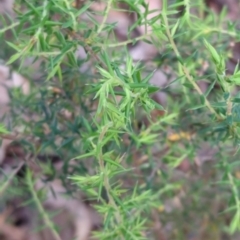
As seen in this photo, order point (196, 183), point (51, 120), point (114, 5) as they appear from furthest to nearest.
Answer: point (196, 183) < point (51, 120) < point (114, 5)

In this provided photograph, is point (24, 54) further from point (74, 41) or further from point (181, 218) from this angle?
point (181, 218)

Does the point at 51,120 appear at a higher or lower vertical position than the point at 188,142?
higher

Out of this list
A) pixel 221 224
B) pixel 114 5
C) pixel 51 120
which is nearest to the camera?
pixel 114 5

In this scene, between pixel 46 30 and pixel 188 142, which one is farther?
pixel 188 142

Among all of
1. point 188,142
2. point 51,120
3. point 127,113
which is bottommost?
point 188,142

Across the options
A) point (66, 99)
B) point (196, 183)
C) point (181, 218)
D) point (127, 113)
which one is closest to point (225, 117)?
point (127, 113)

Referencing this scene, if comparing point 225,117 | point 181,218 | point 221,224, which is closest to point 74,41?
point 225,117

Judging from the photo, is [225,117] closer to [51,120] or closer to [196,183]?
[51,120]

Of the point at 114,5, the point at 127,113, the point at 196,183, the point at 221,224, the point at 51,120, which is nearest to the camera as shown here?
the point at 127,113

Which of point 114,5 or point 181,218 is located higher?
point 114,5
